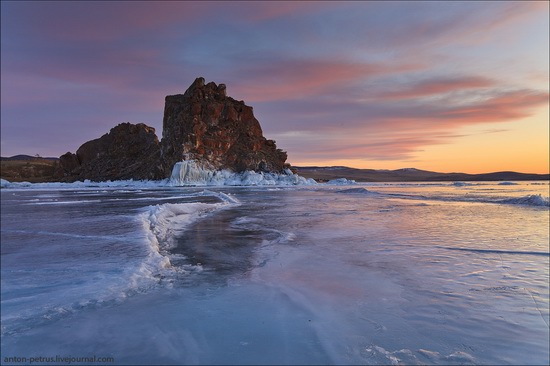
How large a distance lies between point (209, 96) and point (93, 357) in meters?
102

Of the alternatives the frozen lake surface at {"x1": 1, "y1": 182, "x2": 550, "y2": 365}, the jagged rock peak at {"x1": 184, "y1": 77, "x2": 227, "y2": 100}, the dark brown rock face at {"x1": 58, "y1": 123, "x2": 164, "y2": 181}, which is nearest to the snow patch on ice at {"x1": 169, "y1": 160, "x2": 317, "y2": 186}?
the jagged rock peak at {"x1": 184, "y1": 77, "x2": 227, "y2": 100}

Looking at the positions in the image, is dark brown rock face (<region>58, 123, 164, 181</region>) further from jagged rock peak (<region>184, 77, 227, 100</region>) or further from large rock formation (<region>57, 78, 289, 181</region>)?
jagged rock peak (<region>184, 77, 227, 100</region>)

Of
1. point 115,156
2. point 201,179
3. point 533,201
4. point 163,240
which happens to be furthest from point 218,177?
point 163,240

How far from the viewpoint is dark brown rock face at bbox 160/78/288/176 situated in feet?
279

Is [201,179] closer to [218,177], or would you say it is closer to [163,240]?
[218,177]

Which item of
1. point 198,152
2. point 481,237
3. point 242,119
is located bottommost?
point 481,237

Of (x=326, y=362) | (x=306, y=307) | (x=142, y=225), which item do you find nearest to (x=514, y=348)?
(x=326, y=362)

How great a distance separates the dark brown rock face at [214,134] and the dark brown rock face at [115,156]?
17.3 meters

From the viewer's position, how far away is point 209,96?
98.9m

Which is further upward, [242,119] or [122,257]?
[242,119]

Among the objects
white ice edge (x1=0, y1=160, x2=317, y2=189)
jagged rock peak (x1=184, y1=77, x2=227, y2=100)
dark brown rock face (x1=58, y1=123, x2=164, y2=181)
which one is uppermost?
jagged rock peak (x1=184, y1=77, x2=227, y2=100)

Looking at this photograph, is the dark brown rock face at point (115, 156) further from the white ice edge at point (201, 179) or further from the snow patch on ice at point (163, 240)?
the snow patch on ice at point (163, 240)

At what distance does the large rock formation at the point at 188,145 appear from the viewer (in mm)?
86250

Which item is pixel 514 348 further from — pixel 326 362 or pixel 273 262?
pixel 273 262
